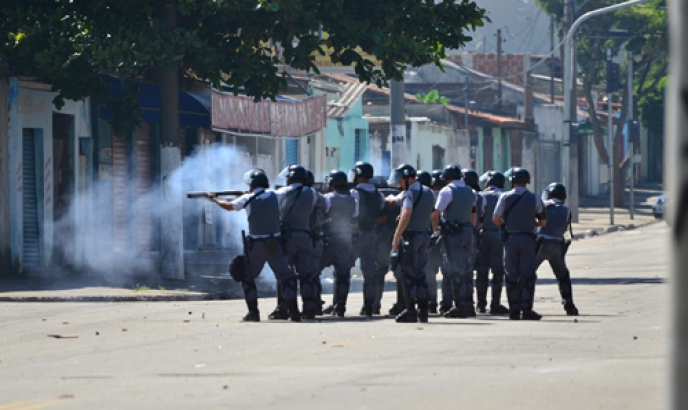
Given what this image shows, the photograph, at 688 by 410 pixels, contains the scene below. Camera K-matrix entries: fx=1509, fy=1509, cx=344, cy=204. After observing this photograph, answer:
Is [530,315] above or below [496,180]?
below

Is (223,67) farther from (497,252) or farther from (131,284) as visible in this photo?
(497,252)

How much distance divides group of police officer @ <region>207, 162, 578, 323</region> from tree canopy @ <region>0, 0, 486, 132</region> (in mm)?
6625

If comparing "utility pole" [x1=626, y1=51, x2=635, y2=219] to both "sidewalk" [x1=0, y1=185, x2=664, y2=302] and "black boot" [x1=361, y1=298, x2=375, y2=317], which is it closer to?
"sidewalk" [x1=0, y1=185, x2=664, y2=302]

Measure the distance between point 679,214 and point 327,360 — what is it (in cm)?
757

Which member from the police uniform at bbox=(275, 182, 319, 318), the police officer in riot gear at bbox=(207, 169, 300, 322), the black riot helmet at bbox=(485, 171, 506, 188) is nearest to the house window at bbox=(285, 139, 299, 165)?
the black riot helmet at bbox=(485, 171, 506, 188)

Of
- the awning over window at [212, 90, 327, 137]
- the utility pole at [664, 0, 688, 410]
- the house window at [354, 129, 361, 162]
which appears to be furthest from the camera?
the house window at [354, 129, 361, 162]

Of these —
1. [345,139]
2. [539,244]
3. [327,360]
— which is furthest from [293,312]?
[345,139]

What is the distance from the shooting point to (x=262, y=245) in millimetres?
15859

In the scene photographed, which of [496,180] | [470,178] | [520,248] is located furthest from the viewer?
[496,180]

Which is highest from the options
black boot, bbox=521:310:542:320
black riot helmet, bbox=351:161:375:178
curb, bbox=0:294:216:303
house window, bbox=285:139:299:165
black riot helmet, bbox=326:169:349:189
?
house window, bbox=285:139:299:165

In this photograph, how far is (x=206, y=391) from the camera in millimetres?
9195

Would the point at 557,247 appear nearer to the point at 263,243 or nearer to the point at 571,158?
the point at 263,243

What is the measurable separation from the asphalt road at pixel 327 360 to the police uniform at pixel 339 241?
73 cm

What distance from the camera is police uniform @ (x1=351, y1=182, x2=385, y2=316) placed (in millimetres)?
16953
